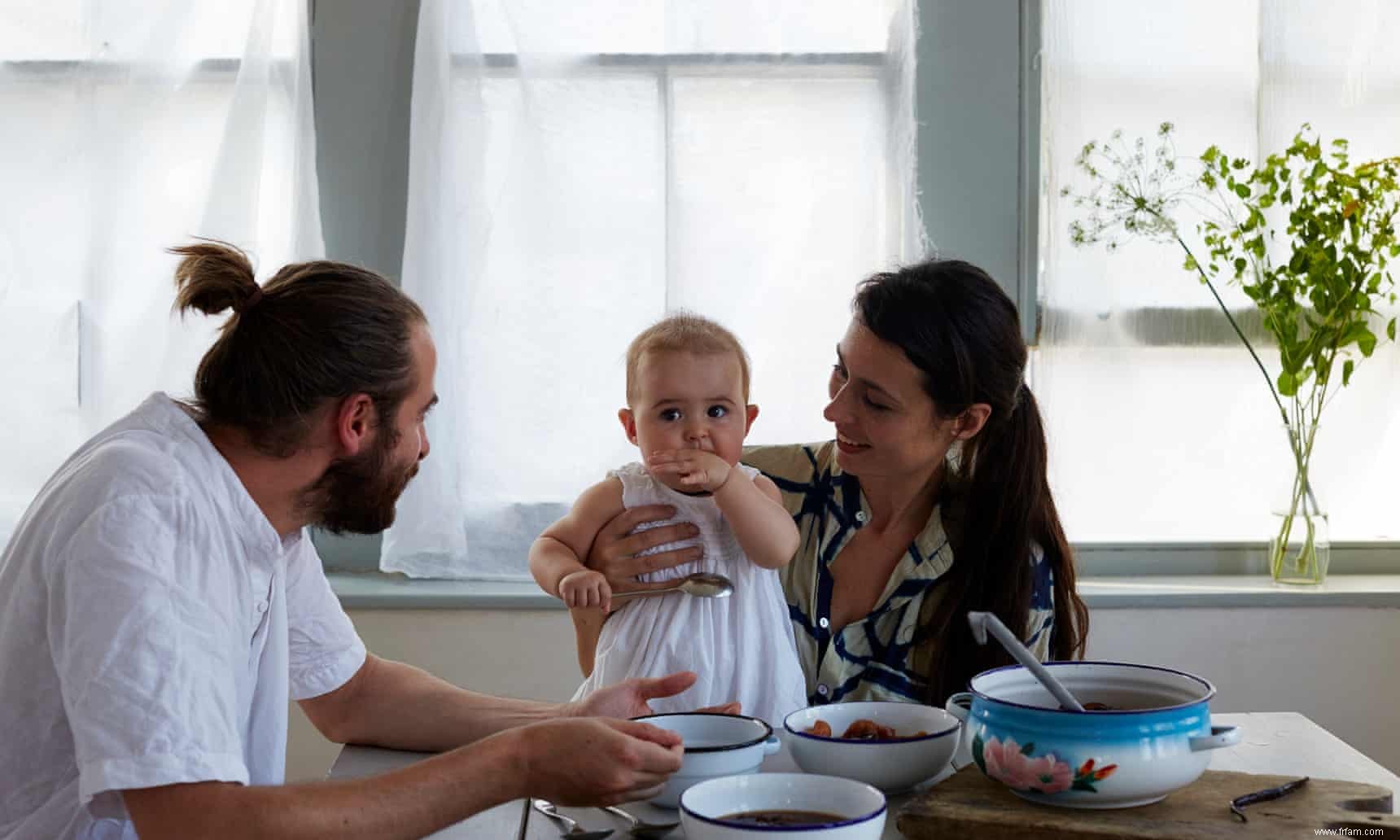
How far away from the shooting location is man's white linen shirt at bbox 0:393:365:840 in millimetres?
1166

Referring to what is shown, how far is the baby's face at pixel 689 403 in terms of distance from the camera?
1.93 m

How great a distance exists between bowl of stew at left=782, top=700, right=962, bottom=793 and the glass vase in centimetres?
181

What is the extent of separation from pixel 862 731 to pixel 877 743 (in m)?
0.09

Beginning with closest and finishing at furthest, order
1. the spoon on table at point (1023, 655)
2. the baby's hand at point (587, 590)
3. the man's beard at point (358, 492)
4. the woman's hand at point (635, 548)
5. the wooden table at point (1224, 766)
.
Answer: the spoon on table at point (1023, 655)
the wooden table at point (1224, 766)
the man's beard at point (358, 492)
the baby's hand at point (587, 590)
the woman's hand at point (635, 548)

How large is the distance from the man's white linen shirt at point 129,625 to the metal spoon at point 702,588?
59cm

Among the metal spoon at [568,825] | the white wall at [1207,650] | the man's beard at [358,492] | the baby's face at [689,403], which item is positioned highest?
the baby's face at [689,403]

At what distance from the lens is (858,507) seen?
79.5 inches

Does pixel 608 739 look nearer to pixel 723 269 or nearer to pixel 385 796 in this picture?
pixel 385 796

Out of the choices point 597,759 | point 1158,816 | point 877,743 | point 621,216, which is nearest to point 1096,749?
point 1158,816

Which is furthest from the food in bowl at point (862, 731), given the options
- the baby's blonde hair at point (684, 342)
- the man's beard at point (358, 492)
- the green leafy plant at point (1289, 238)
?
the green leafy plant at point (1289, 238)

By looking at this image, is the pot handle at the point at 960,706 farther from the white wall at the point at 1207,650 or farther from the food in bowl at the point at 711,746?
the white wall at the point at 1207,650

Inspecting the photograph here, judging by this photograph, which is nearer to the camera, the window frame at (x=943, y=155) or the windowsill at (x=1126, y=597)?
the windowsill at (x=1126, y=597)

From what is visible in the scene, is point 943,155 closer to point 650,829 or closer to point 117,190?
point 117,190

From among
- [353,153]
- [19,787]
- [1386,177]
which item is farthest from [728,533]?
[1386,177]
